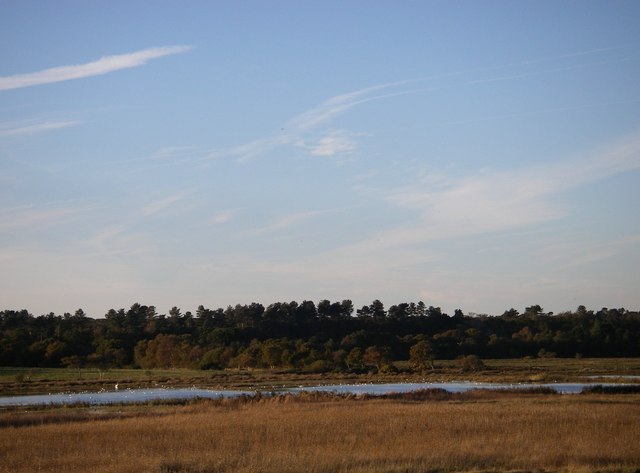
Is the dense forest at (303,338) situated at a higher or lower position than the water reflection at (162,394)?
higher

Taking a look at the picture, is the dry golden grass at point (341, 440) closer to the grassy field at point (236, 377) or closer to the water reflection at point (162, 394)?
the water reflection at point (162, 394)

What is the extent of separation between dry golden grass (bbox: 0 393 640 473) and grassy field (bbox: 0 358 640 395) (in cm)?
Answer: 3313

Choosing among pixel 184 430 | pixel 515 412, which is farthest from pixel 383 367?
pixel 184 430

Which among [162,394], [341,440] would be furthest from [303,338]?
[341,440]

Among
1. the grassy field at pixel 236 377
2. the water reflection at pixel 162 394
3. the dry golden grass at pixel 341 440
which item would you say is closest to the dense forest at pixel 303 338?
the grassy field at pixel 236 377

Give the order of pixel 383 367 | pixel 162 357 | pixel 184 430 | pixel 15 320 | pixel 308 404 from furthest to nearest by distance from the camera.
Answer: pixel 15 320
pixel 162 357
pixel 383 367
pixel 308 404
pixel 184 430

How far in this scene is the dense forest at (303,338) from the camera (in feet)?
346

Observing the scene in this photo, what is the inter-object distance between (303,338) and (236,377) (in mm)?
58437

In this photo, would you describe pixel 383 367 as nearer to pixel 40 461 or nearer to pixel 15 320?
pixel 40 461

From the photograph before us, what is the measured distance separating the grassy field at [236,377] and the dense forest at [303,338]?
256 inches

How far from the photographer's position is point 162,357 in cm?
11006

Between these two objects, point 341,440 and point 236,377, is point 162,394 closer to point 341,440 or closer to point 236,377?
point 236,377

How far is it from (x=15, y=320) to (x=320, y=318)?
5803cm

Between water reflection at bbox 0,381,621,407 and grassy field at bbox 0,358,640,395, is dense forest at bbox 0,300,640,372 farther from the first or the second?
water reflection at bbox 0,381,621,407
